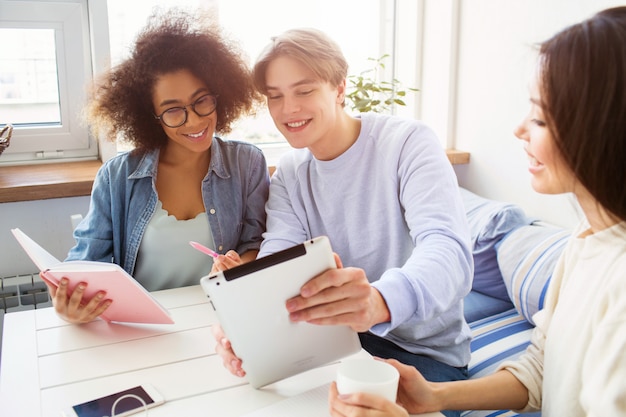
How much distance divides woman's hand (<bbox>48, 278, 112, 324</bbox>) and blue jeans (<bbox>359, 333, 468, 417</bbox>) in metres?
0.60

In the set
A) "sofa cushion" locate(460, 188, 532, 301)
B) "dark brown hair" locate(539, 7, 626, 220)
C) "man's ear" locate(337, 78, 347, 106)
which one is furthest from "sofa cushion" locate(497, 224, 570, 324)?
"dark brown hair" locate(539, 7, 626, 220)

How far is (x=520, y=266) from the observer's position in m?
1.98

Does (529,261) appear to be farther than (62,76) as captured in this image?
No

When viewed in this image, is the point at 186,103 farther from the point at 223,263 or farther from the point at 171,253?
the point at 223,263

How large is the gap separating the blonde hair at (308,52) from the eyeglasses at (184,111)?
0.17 m

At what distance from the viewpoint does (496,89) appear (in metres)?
2.55

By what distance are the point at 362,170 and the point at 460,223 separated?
0.30 metres

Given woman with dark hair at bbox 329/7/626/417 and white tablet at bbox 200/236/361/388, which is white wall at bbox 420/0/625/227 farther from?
white tablet at bbox 200/236/361/388

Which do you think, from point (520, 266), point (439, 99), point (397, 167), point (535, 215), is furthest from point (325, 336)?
point (439, 99)

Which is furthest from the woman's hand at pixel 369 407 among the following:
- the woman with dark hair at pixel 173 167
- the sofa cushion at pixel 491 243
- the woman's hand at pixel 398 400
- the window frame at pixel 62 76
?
the window frame at pixel 62 76

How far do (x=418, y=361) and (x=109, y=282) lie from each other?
68 cm

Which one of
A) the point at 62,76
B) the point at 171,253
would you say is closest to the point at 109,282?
the point at 171,253

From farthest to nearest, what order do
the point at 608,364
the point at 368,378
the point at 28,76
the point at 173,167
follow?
the point at 28,76 → the point at 173,167 → the point at 368,378 → the point at 608,364

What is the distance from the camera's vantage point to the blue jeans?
4.32ft
